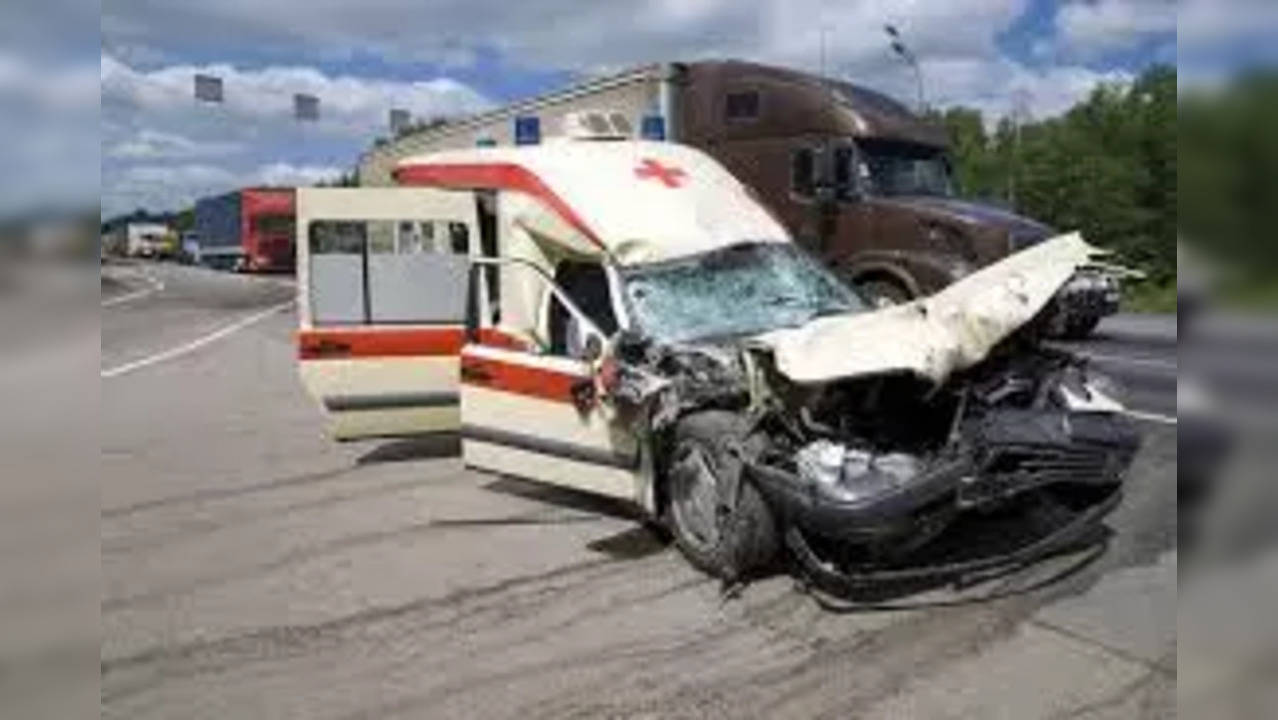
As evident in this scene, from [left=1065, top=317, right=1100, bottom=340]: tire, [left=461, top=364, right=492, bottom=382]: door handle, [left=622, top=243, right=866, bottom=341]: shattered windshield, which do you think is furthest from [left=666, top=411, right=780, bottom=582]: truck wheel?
[left=1065, top=317, right=1100, bottom=340]: tire

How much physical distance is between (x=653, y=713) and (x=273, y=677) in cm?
142

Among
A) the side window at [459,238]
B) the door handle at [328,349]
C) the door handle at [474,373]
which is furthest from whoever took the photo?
the side window at [459,238]

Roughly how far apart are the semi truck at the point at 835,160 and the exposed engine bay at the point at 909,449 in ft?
21.2

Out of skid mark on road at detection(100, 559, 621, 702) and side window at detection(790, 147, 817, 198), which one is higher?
side window at detection(790, 147, 817, 198)

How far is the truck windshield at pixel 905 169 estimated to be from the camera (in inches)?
553

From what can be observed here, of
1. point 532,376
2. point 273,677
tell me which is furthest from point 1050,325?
point 273,677

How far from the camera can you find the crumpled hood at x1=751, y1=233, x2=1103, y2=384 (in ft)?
19.2

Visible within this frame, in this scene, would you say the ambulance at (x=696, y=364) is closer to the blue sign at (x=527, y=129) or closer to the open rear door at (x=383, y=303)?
the open rear door at (x=383, y=303)

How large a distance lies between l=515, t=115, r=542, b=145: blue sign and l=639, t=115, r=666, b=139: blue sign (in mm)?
1611

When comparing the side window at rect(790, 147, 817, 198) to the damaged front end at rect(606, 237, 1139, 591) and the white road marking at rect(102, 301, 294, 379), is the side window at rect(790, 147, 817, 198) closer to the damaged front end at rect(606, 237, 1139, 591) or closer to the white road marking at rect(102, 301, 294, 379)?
the white road marking at rect(102, 301, 294, 379)

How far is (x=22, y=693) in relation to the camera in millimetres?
1735

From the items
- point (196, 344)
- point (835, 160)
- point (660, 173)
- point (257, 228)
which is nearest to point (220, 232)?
point (257, 228)

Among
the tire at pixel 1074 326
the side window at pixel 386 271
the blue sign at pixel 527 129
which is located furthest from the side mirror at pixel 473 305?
the blue sign at pixel 527 129

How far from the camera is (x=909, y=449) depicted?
6.14 metres
